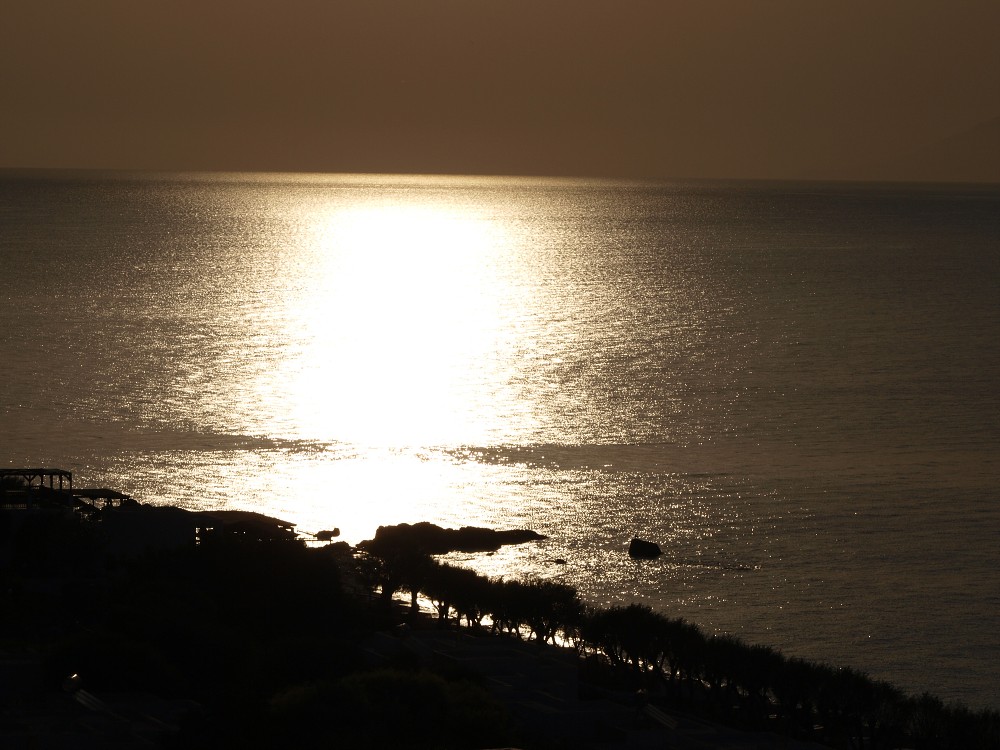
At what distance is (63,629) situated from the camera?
87.1 ft

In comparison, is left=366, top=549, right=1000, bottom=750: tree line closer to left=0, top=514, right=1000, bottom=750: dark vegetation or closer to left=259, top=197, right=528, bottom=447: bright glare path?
left=0, top=514, right=1000, bottom=750: dark vegetation

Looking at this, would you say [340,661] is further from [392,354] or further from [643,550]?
[392,354]

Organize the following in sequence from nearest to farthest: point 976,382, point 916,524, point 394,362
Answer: point 916,524, point 976,382, point 394,362

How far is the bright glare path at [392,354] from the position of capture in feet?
215

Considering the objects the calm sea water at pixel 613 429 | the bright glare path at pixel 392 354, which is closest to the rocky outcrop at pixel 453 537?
the calm sea water at pixel 613 429

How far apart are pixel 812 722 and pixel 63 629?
13.5 m

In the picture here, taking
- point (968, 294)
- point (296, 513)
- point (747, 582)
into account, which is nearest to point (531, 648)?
point (747, 582)

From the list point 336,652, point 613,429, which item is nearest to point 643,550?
point 613,429

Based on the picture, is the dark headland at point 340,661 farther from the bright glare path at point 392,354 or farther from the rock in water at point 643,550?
the bright glare path at point 392,354

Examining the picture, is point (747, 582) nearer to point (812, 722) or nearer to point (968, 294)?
point (812, 722)

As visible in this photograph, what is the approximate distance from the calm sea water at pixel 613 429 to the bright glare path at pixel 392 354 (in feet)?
1.31

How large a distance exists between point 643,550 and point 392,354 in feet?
185

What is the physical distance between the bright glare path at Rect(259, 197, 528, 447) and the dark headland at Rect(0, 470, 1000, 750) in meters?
26.5

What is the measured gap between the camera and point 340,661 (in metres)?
23.1
